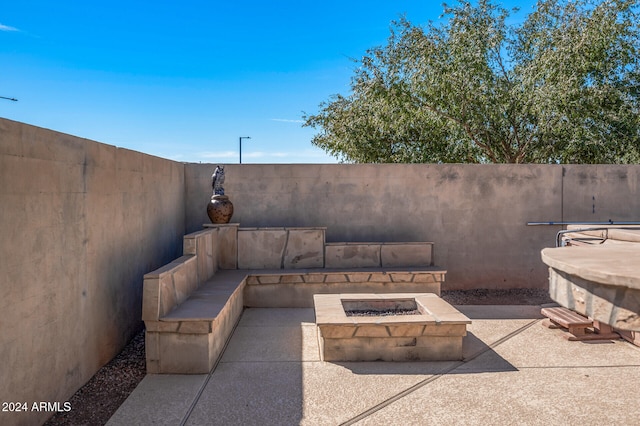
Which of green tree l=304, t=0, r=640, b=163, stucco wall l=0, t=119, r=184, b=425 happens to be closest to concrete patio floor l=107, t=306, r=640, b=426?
stucco wall l=0, t=119, r=184, b=425

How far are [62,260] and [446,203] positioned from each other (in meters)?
5.74

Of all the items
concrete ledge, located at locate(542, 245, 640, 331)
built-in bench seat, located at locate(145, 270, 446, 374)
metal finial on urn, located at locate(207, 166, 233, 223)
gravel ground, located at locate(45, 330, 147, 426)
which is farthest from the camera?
metal finial on urn, located at locate(207, 166, 233, 223)

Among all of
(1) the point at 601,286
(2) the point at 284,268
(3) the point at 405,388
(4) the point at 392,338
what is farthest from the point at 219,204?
(1) the point at 601,286

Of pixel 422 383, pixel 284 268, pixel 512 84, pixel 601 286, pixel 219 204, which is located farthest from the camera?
pixel 512 84

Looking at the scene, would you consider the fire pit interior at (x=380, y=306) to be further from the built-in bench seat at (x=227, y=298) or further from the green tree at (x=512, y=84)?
the green tree at (x=512, y=84)

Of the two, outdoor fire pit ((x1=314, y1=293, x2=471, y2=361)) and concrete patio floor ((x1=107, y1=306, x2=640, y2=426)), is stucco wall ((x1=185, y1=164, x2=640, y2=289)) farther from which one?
outdoor fire pit ((x1=314, y1=293, x2=471, y2=361))

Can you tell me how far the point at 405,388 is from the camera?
3.48 meters

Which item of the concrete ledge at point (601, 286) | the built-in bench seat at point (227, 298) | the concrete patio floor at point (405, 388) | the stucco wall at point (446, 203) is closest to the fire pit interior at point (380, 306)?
the concrete patio floor at point (405, 388)

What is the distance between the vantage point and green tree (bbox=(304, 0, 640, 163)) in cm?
962

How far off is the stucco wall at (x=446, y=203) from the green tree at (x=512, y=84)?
129 inches

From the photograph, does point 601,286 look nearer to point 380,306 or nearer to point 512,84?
point 380,306

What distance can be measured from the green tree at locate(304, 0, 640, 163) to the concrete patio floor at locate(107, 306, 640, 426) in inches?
275

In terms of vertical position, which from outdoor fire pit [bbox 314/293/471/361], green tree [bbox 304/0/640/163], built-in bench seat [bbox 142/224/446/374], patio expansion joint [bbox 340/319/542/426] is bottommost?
patio expansion joint [bbox 340/319/542/426]

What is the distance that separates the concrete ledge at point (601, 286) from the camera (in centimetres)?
115
